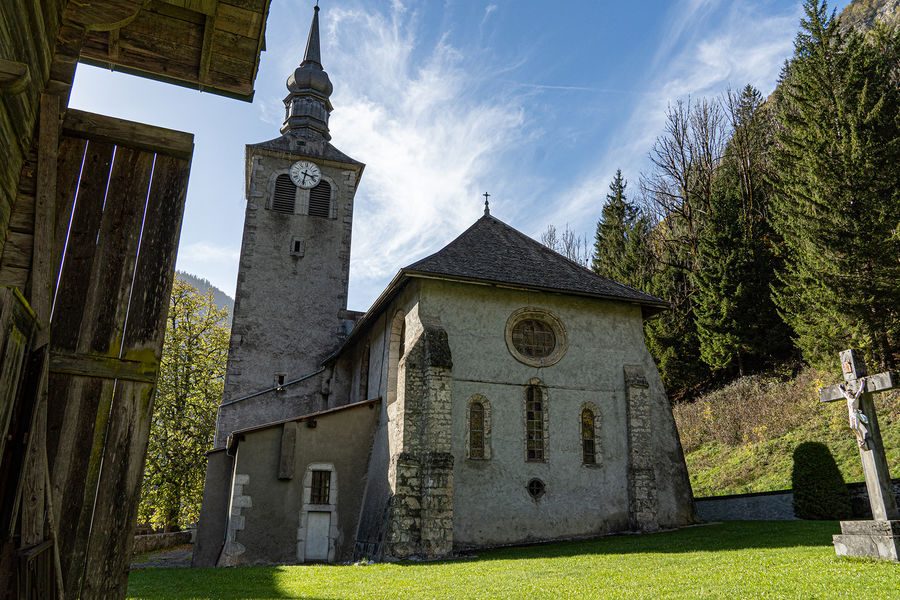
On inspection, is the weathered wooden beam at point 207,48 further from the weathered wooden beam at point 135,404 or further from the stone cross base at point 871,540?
the stone cross base at point 871,540

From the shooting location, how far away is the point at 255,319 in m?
25.0

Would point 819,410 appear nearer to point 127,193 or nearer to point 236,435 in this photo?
point 236,435

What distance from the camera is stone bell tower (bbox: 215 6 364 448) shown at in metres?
24.1

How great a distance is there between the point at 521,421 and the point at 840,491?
7.88 metres

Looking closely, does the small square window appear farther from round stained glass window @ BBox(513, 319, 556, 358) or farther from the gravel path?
round stained glass window @ BBox(513, 319, 556, 358)

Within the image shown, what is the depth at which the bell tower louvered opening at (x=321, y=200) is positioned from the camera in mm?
27594

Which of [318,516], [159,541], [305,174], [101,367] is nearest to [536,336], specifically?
[318,516]

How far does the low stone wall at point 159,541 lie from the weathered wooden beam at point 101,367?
22378mm

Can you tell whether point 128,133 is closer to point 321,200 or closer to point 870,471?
point 870,471

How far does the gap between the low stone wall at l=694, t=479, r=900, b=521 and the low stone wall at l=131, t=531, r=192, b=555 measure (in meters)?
19.3

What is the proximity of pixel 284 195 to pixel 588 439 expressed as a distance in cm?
1734

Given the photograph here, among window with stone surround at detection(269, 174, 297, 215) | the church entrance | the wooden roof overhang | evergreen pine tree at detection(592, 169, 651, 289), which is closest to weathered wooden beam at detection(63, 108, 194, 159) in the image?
the wooden roof overhang

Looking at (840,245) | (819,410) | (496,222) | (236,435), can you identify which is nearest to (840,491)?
(819,410)

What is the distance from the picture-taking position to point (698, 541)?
12742 millimetres
